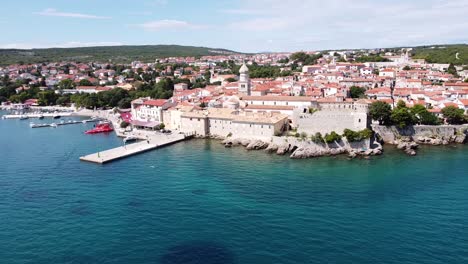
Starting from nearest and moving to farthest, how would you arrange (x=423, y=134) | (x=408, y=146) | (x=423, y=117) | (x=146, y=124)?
(x=408, y=146)
(x=423, y=134)
(x=423, y=117)
(x=146, y=124)

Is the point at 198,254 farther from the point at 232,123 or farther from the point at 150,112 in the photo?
the point at 150,112

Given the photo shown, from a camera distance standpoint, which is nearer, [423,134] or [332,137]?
[332,137]

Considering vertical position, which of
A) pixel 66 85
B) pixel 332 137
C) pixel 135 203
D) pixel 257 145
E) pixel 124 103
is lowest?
pixel 135 203

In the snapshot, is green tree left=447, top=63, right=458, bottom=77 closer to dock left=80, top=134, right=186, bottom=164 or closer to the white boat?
dock left=80, top=134, right=186, bottom=164

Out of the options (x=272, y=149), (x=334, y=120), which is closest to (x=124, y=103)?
(x=272, y=149)

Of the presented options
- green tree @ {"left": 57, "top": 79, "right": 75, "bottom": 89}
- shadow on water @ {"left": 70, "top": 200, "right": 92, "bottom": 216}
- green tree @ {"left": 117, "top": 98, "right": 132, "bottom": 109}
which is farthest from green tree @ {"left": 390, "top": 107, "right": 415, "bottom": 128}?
green tree @ {"left": 57, "top": 79, "right": 75, "bottom": 89}

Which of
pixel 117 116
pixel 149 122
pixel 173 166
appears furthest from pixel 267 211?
pixel 117 116

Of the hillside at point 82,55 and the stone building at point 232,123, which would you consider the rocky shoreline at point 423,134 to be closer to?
the stone building at point 232,123
